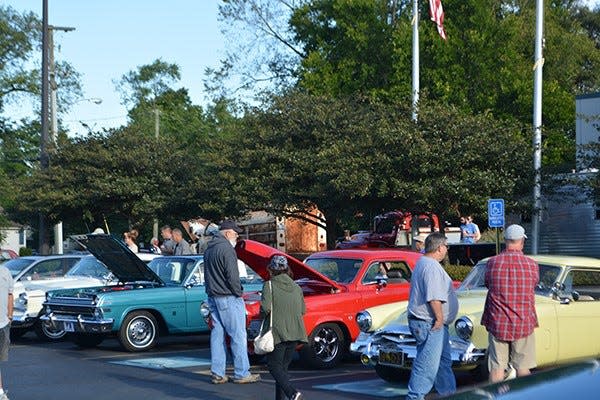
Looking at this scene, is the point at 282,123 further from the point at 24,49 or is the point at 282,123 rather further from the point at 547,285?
the point at 24,49

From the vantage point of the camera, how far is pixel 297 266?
12992 mm

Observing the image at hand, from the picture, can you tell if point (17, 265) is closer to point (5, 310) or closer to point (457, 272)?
point (5, 310)

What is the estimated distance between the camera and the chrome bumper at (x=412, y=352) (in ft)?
33.2

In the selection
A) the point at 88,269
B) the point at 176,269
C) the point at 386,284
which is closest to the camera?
the point at 386,284

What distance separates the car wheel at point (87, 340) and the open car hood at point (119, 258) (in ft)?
3.38

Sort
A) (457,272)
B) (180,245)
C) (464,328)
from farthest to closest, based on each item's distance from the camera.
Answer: (457,272) < (180,245) < (464,328)

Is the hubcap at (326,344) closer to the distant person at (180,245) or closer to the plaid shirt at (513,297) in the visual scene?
the plaid shirt at (513,297)

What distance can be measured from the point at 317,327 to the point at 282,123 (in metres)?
17.1

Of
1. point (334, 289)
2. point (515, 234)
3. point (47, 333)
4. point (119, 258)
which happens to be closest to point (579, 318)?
point (515, 234)

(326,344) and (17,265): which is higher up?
(17,265)

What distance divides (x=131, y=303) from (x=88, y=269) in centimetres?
416

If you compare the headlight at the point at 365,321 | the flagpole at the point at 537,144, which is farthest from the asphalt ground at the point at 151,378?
the flagpole at the point at 537,144

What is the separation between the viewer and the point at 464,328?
10.2m

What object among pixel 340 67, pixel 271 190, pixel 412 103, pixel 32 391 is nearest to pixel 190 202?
pixel 271 190
